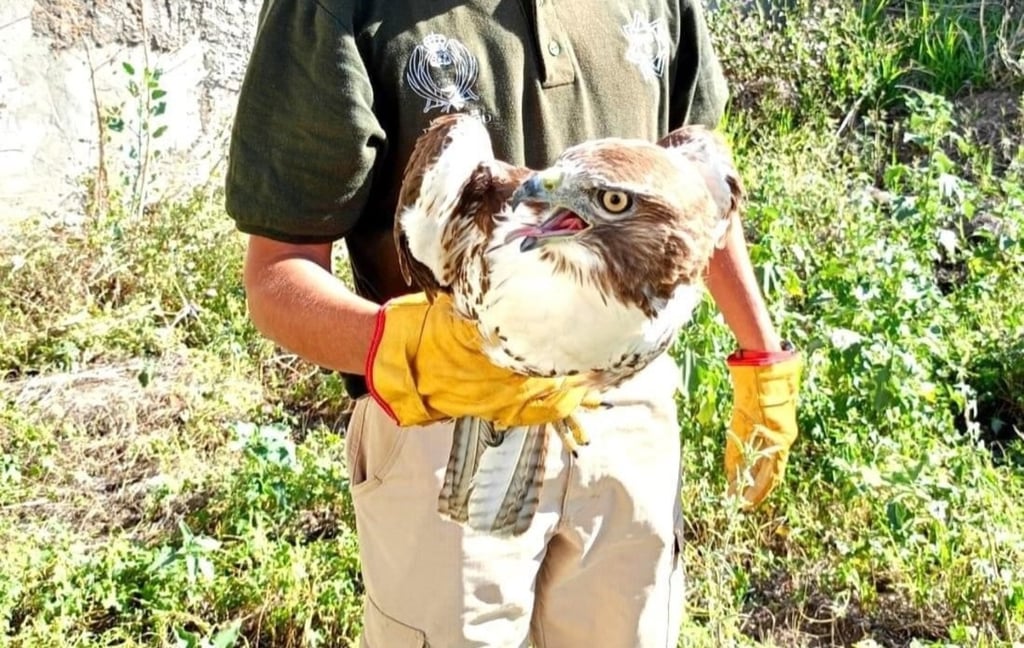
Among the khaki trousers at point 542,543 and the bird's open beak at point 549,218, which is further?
the khaki trousers at point 542,543

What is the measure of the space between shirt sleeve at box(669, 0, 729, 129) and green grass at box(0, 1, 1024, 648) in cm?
91

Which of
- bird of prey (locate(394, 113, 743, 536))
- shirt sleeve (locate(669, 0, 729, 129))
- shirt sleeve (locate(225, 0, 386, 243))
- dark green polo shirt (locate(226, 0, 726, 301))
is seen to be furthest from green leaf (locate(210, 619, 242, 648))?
shirt sleeve (locate(669, 0, 729, 129))

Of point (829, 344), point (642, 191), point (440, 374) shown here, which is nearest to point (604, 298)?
point (642, 191)

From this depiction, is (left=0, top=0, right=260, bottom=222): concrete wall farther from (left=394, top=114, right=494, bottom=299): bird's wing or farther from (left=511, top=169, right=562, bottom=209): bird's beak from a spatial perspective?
(left=511, top=169, right=562, bottom=209): bird's beak

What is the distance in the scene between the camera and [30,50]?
466 centimetres

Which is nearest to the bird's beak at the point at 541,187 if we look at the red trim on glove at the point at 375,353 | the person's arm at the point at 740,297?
the red trim on glove at the point at 375,353

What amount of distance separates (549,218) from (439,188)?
0.28 metres

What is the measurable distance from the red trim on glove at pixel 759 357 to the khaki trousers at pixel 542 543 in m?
0.27

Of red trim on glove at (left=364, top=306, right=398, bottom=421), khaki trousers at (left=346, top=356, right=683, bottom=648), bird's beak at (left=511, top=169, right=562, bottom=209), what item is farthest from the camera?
khaki trousers at (left=346, top=356, right=683, bottom=648)

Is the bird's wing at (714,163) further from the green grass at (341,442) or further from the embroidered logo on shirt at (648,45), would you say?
the green grass at (341,442)

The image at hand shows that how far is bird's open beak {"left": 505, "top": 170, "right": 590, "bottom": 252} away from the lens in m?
1.43

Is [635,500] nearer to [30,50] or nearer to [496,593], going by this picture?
[496,593]

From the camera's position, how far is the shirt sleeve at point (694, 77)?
7.96 feet

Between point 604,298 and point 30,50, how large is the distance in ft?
13.0
